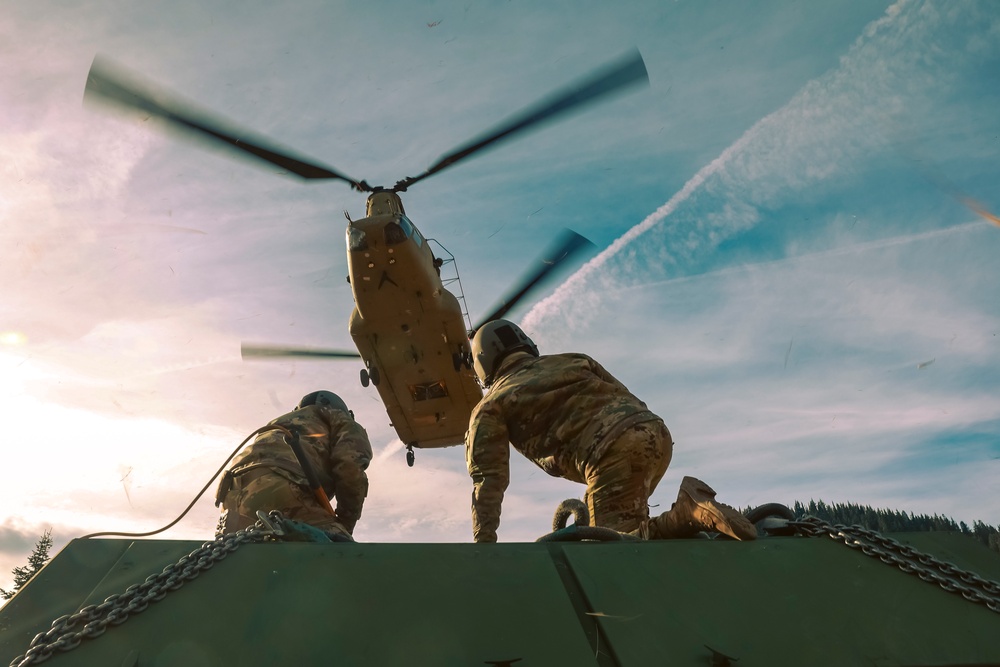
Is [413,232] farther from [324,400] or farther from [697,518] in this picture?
[697,518]

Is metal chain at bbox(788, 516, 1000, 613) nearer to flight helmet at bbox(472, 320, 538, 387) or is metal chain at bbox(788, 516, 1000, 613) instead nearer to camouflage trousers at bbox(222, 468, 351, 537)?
flight helmet at bbox(472, 320, 538, 387)

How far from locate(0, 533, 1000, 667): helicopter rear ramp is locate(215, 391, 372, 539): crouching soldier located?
10.6 feet

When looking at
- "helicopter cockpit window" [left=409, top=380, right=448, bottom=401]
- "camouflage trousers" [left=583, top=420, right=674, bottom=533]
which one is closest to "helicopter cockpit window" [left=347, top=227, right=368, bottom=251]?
"helicopter cockpit window" [left=409, top=380, right=448, bottom=401]

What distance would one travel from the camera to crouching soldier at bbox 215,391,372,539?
5305 millimetres

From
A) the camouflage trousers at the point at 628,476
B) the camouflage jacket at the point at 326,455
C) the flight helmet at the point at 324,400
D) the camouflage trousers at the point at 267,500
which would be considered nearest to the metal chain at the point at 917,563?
the camouflage trousers at the point at 628,476

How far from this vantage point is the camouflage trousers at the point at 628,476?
4141mm

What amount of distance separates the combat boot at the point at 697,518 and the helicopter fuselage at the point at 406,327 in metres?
8.85

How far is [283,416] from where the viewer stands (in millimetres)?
6125

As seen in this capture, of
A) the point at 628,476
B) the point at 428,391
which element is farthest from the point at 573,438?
the point at 428,391

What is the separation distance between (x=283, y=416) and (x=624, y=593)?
189 inches

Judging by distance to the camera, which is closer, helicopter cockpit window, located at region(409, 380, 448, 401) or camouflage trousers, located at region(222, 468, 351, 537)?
camouflage trousers, located at region(222, 468, 351, 537)

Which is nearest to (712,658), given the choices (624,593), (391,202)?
(624,593)

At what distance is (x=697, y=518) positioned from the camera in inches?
Result: 97.5

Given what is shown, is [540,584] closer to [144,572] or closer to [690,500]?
[690,500]
